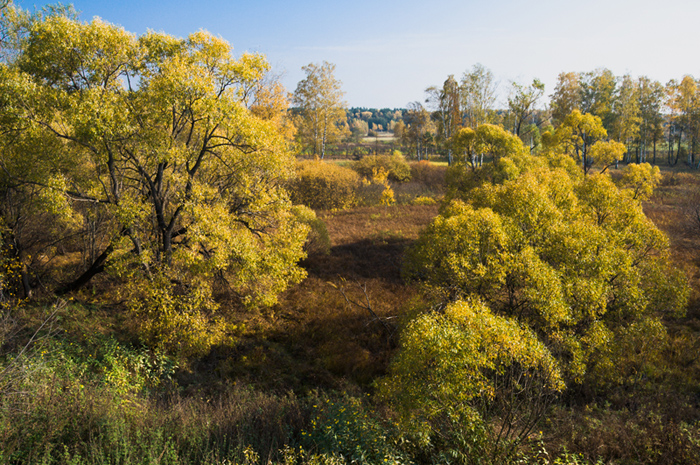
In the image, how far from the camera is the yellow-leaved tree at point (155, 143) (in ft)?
32.2

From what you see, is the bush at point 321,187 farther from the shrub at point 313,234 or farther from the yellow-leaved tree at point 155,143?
the yellow-leaved tree at point 155,143

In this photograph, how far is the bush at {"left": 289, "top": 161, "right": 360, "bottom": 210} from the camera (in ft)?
113

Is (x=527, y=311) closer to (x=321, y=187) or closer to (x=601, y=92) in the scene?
(x=321, y=187)

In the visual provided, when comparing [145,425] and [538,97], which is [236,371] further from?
[538,97]

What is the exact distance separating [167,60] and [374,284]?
41.2 ft

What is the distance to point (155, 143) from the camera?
34.4 feet

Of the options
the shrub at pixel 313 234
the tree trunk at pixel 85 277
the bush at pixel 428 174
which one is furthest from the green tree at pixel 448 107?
the tree trunk at pixel 85 277

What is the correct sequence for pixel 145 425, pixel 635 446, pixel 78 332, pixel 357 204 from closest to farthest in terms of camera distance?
pixel 145 425 → pixel 635 446 → pixel 78 332 → pixel 357 204

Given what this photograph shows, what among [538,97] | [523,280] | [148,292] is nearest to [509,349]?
[523,280]

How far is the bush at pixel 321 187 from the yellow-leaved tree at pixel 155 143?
70.9 ft

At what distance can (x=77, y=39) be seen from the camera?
379 inches

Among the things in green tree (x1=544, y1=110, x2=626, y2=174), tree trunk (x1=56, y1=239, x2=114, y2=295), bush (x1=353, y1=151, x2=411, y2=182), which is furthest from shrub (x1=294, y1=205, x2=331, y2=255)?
bush (x1=353, y1=151, x2=411, y2=182)

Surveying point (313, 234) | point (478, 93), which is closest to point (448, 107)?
Result: point (478, 93)

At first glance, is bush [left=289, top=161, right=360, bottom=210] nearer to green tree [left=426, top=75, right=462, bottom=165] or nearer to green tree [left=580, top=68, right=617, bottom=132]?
green tree [left=426, top=75, right=462, bottom=165]
